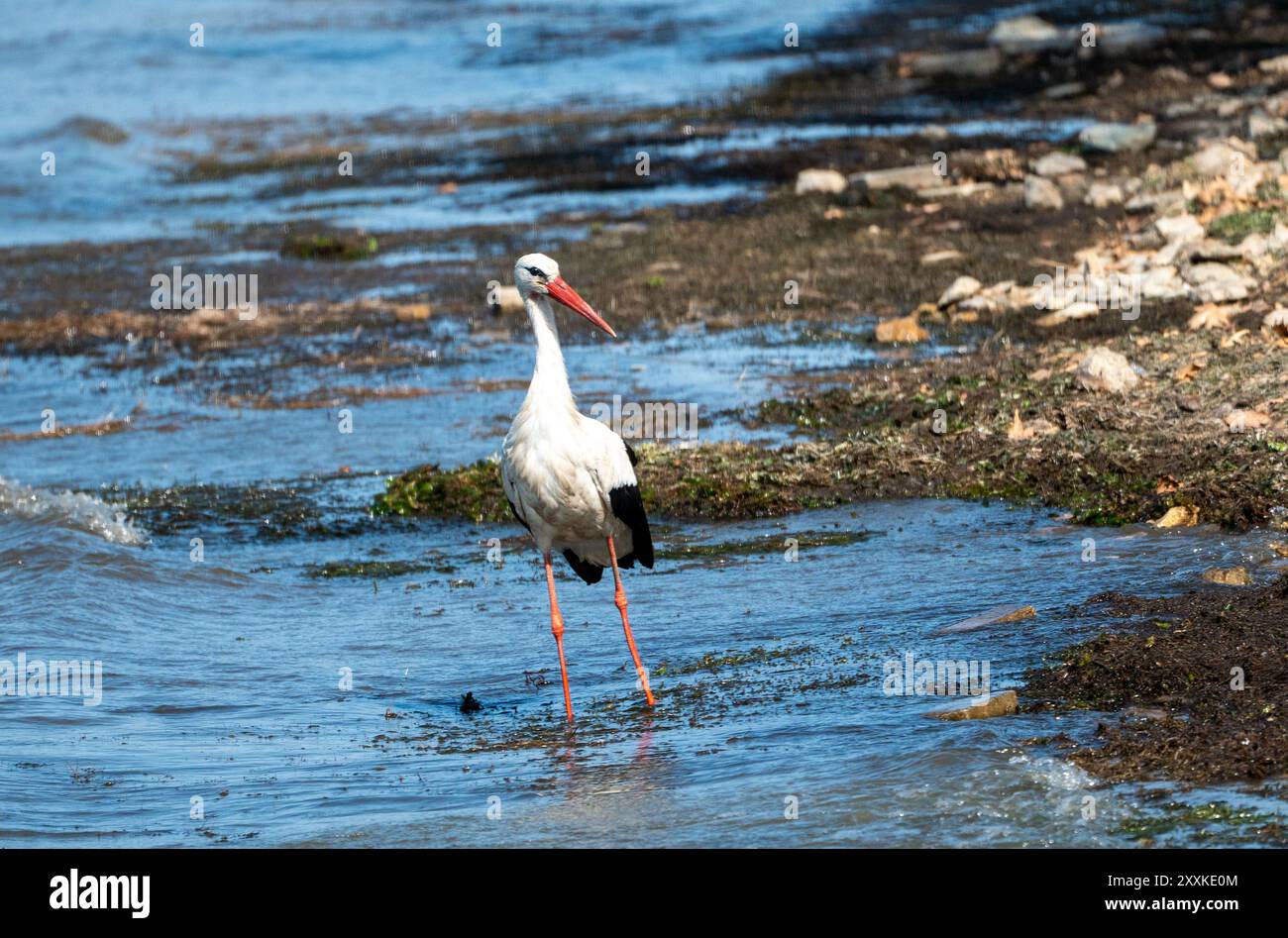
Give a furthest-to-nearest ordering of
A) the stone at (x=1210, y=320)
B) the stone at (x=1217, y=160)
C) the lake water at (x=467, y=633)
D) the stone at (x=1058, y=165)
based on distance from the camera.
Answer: the stone at (x=1058, y=165) < the stone at (x=1217, y=160) < the stone at (x=1210, y=320) < the lake water at (x=467, y=633)

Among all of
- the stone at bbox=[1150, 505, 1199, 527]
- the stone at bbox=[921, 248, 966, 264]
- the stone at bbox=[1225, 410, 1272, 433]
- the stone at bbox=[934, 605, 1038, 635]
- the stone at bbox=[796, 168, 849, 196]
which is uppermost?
the stone at bbox=[796, 168, 849, 196]

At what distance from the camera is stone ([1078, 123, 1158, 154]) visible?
2373 cm

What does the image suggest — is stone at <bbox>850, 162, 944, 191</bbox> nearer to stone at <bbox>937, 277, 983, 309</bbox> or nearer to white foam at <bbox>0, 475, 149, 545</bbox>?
stone at <bbox>937, 277, 983, 309</bbox>

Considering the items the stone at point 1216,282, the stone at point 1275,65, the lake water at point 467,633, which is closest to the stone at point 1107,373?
the lake water at point 467,633

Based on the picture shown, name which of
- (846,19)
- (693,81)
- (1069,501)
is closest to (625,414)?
(1069,501)

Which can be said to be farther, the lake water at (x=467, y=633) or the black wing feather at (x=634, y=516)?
the black wing feather at (x=634, y=516)

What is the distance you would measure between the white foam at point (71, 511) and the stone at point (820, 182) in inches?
514

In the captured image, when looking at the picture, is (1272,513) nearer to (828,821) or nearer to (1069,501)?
(1069,501)

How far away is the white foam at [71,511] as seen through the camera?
12.0 meters

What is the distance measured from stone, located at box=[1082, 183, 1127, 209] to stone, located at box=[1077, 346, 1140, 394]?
28.9 ft

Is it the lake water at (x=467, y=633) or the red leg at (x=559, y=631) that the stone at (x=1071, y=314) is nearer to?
the lake water at (x=467, y=633)

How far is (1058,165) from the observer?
22469 mm

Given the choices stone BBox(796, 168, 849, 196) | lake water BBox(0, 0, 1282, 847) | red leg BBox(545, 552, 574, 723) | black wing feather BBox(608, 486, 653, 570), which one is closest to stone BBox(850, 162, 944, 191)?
stone BBox(796, 168, 849, 196)

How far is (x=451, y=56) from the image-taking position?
5022 centimetres
